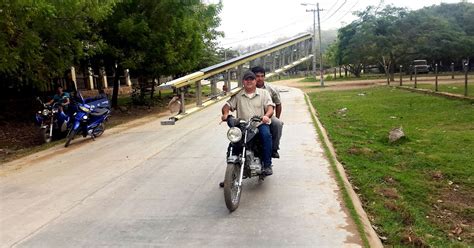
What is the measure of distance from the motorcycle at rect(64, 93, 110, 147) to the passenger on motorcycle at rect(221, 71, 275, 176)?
6.64m

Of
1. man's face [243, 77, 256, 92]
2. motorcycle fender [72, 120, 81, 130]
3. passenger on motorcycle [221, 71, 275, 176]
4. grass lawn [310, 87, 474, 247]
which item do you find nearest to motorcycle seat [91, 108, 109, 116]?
motorcycle fender [72, 120, 81, 130]

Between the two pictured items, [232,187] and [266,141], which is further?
[266,141]

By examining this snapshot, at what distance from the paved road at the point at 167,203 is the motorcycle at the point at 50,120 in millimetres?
3206

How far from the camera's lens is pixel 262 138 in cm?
541

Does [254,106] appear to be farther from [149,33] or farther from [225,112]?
[149,33]

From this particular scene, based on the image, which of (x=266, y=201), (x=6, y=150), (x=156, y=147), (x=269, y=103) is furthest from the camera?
(x=6, y=150)

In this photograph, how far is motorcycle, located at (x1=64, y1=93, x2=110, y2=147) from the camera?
1091 cm

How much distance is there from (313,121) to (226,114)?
7.08 meters

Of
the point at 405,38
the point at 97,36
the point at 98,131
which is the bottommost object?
the point at 98,131

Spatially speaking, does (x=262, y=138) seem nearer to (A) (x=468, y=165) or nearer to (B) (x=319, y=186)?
(B) (x=319, y=186)

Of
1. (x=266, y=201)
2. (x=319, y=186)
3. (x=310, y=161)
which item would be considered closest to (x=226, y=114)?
(x=266, y=201)

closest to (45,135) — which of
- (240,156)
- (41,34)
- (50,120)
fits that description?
(50,120)

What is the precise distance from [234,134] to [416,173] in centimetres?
326

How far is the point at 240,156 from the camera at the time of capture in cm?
508
